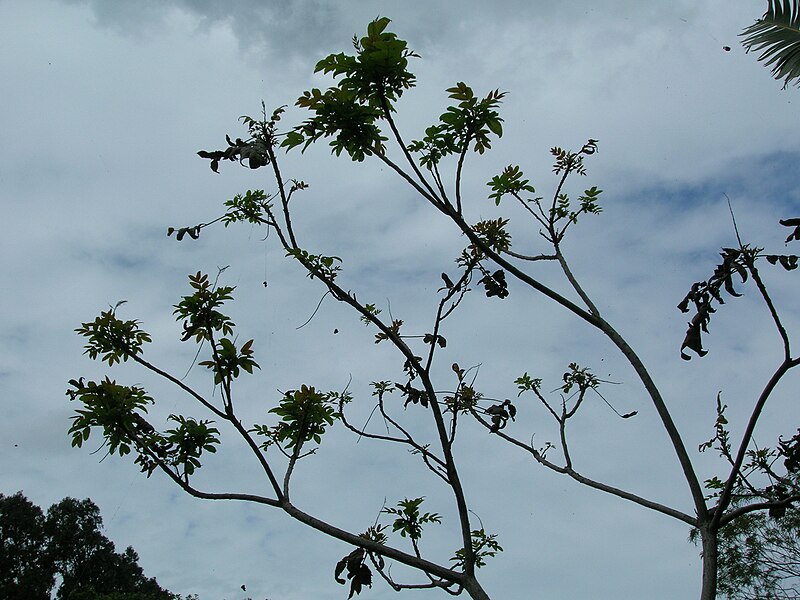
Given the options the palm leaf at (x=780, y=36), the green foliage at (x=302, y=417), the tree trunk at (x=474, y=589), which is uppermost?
the palm leaf at (x=780, y=36)

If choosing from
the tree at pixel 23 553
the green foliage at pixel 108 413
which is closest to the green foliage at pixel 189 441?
the green foliage at pixel 108 413

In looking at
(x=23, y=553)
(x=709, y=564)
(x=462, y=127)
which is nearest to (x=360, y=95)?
(x=462, y=127)

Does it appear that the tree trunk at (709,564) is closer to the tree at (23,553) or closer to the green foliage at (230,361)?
the green foliage at (230,361)

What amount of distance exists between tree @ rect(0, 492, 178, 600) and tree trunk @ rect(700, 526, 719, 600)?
27.0 m

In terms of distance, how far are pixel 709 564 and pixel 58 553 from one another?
105 feet

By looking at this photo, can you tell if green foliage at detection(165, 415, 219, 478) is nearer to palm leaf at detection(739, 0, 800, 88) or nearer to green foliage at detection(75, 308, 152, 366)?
green foliage at detection(75, 308, 152, 366)

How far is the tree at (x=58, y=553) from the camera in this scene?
1069 inches

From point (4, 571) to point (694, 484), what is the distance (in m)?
31.0

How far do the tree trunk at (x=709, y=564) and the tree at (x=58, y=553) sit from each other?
1062 inches

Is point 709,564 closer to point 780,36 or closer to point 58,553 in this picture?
point 780,36

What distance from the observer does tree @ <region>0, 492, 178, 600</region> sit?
27.2 metres

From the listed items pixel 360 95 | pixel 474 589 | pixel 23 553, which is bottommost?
pixel 474 589

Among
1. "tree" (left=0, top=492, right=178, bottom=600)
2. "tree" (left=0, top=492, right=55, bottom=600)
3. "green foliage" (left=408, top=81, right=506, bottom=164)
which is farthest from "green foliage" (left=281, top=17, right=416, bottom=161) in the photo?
"tree" (left=0, top=492, right=55, bottom=600)

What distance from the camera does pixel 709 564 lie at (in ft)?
8.42
